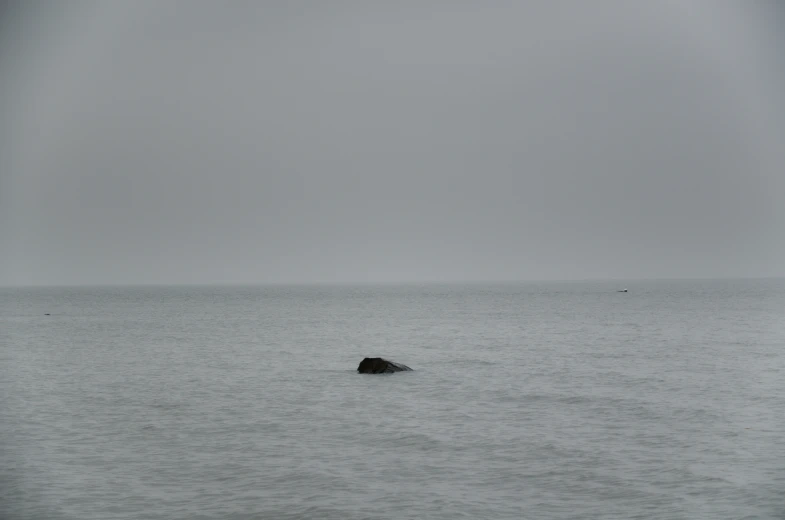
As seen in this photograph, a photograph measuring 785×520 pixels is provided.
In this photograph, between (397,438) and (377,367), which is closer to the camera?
(397,438)

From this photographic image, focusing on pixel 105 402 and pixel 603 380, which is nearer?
pixel 105 402

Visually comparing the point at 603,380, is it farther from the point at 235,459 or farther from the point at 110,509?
the point at 110,509

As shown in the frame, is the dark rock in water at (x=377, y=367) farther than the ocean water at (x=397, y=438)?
Yes

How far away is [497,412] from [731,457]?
9.55 metres

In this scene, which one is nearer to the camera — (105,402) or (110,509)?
(110,509)

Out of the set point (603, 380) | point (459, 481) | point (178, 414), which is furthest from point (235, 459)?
point (603, 380)

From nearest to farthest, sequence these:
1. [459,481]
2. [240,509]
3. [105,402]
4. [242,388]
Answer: [240,509], [459,481], [105,402], [242,388]

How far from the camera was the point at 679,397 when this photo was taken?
32.7m

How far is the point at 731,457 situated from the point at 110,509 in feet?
56.5

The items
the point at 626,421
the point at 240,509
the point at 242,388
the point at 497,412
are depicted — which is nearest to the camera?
the point at 240,509

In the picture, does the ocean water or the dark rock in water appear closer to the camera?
the ocean water

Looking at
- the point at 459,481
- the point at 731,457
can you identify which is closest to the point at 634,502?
the point at 459,481

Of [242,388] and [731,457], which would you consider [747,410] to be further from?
[242,388]

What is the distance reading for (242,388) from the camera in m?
36.4
